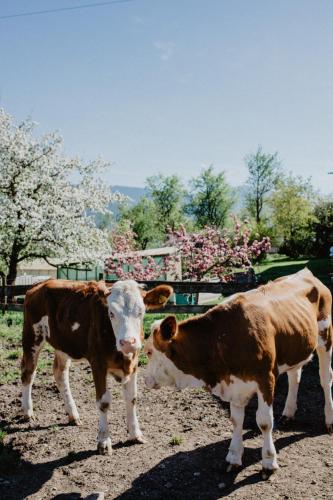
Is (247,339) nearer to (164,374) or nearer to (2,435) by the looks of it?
(164,374)

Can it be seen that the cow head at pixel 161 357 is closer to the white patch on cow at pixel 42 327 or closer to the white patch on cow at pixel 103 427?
the white patch on cow at pixel 103 427

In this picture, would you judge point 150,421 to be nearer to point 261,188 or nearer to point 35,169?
point 35,169

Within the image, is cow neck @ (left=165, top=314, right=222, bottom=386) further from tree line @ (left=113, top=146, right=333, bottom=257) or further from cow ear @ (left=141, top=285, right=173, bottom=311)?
tree line @ (left=113, top=146, right=333, bottom=257)

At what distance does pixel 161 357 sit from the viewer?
518 cm

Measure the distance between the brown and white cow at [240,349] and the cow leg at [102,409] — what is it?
545 mm

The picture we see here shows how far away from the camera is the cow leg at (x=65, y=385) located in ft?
20.9

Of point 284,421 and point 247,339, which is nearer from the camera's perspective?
point 247,339

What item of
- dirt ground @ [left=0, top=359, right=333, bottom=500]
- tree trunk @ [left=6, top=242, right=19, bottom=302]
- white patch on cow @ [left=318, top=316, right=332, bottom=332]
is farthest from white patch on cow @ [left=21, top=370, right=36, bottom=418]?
tree trunk @ [left=6, top=242, right=19, bottom=302]

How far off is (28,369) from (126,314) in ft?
8.38

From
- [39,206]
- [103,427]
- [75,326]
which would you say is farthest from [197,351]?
[39,206]

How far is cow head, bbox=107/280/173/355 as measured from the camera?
4843mm

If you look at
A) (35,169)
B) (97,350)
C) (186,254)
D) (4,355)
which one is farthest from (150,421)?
(35,169)

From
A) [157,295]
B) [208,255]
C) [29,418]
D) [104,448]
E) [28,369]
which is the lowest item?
[29,418]

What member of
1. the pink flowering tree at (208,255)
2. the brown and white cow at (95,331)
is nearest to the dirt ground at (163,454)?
the brown and white cow at (95,331)
